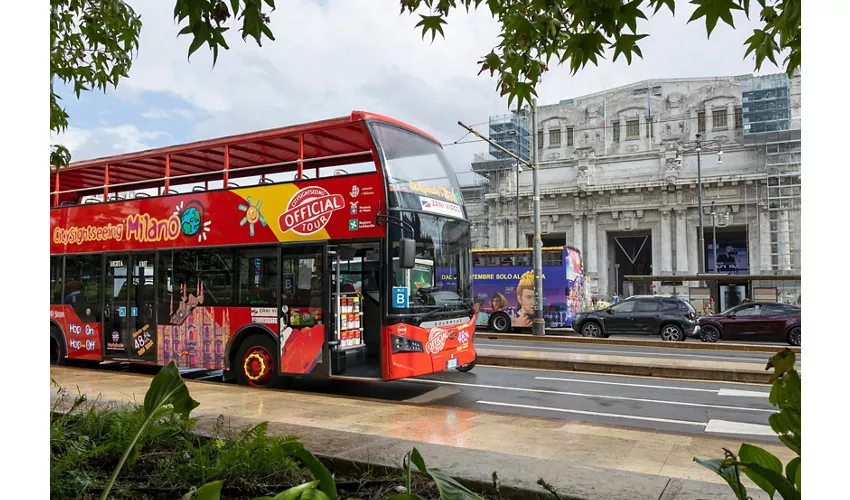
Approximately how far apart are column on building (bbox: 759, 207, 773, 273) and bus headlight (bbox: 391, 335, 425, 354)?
45.4 metres

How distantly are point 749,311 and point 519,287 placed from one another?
837 centimetres

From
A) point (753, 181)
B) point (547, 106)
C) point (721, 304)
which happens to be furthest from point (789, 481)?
point (547, 106)

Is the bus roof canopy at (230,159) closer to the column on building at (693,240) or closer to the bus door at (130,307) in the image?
the bus door at (130,307)

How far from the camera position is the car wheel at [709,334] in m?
21.9

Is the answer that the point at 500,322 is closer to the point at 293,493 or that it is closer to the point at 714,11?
the point at 714,11

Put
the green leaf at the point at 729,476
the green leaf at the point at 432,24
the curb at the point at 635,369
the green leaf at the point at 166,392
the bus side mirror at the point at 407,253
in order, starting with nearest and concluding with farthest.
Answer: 1. the green leaf at the point at 729,476
2. the green leaf at the point at 166,392
3. the green leaf at the point at 432,24
4. the bus side mirror at the point at 407,253
5. the curb at the point at 635,369

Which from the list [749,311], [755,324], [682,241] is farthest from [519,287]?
[682,241]

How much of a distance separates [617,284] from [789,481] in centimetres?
5897

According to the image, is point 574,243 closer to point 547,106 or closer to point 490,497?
point 547,106

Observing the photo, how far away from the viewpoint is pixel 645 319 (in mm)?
22375

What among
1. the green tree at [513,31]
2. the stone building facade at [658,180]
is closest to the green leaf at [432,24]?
the green tree at [513,31]

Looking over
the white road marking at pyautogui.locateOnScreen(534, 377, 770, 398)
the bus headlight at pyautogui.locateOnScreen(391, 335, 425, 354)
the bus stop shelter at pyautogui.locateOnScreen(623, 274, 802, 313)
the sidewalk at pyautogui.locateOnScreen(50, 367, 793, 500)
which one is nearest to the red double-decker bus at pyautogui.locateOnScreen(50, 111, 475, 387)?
the bus headlight at pyautogui.locateOnScreen(391, 335, 425, 354)

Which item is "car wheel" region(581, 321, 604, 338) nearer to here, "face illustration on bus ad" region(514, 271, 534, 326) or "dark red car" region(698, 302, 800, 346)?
"face illustration on bus ad" region(514, 271, 534, 326)

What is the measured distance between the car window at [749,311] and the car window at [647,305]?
2640 millimetres
